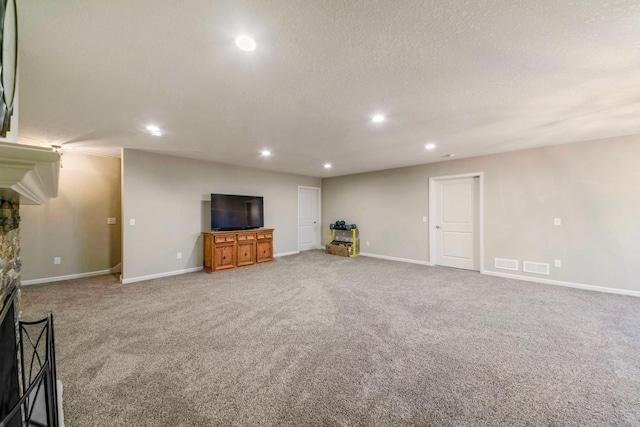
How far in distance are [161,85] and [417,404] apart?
10.4ft

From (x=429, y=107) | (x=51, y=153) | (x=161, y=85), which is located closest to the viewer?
(x=51, y=153)

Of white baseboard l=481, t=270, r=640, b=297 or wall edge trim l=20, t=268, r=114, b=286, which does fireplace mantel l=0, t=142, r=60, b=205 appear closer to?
wall edge trim l=20, t=268, r=114, b=286

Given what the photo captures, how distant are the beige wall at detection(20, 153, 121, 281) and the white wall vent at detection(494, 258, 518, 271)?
758 cm

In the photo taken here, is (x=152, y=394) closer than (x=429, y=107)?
Yes

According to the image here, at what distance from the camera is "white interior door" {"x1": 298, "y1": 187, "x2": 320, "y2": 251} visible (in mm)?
7402

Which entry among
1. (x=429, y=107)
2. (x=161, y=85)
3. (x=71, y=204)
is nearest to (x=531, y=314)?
(x=429, y=107)

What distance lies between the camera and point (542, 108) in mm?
2639

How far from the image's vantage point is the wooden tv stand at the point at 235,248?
4973 mm

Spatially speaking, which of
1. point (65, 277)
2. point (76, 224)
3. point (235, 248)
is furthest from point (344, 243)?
point (65, 277)

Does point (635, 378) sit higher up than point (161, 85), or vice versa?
point (161, 85)

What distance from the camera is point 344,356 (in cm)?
214

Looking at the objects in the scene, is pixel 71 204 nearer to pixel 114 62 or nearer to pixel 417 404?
pixel 114 62

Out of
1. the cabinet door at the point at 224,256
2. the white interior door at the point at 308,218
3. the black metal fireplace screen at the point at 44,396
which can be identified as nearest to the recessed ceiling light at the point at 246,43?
the black metal fireplace screen at the point at 44,396

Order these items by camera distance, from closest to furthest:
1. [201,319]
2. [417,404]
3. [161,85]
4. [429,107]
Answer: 1. [417,404]
2. [161,85]
3. [429,107]
4. [201,319]
